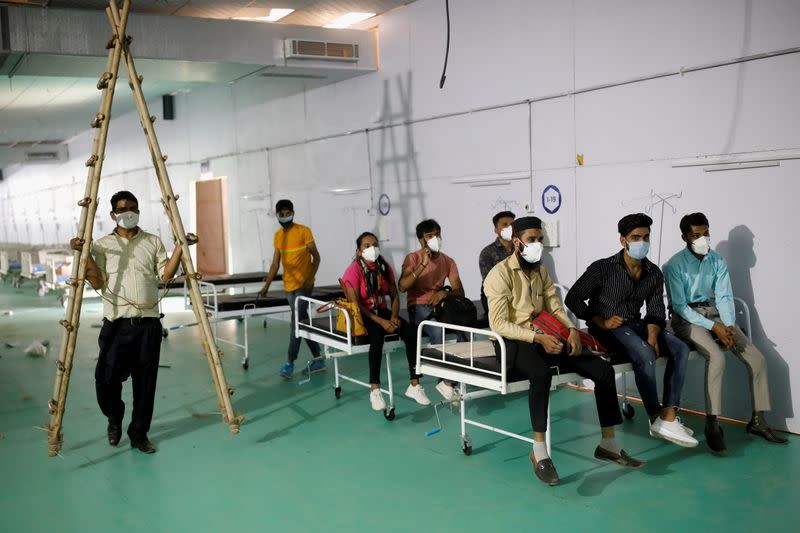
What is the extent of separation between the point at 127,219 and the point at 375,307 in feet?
6.75

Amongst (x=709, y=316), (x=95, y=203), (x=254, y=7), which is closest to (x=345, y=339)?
(x=95, y=203)

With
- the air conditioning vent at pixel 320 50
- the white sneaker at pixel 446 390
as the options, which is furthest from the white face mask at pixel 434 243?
the air conditioning vent at pixel 320 50

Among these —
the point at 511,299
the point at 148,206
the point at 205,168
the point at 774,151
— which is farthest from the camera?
the point at 148,206

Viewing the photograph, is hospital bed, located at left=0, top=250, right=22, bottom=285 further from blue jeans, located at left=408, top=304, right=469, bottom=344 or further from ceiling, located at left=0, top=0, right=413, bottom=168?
blue jeans, located at left=408, top=304, right=469, bottom=344

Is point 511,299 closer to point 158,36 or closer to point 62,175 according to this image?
point 158,36

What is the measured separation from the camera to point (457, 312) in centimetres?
615

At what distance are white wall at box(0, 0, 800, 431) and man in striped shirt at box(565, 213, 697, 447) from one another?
0.80 meters

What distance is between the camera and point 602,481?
15.1 feet

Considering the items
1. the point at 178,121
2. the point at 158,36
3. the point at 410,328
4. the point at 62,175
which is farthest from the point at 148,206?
the point at 410,328

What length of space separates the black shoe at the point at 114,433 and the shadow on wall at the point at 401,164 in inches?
161

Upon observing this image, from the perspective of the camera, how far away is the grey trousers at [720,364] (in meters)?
5.16

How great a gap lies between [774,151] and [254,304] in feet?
16.2

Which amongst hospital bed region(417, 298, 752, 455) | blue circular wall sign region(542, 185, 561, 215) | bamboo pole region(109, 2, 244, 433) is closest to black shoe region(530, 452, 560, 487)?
hospital bed region(417, 298, 752, 455)

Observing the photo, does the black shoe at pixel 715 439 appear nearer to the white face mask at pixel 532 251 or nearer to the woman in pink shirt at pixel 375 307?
the white face mask at pixel 532 251
